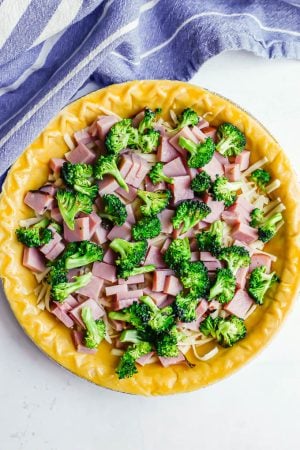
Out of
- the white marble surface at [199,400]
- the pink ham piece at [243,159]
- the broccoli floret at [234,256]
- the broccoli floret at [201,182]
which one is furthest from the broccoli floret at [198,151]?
the white marble surface at [199,400]

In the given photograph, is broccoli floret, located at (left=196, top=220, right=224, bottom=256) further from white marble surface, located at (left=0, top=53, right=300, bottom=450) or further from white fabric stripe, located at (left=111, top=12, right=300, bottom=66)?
white fabric stripe, located at (left=111, top=12, right=300, bottom=66)

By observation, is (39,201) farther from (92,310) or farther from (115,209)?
(92,310)

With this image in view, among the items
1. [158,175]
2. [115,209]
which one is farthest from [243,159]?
[115,209]

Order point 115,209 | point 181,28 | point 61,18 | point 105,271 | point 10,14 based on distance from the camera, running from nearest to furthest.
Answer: point 10,14 < point 61,18 < point 115,209 < point 105,271 < point 181,28

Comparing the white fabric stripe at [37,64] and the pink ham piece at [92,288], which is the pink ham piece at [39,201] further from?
the white fabric stripe at [37,64]

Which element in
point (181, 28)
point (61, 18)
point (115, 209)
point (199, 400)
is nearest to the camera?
point (61, 18)

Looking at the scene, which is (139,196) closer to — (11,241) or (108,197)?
(108,197)

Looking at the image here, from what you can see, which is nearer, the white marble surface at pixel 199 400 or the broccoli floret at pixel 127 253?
the broccoli floret at pixel 127 253
